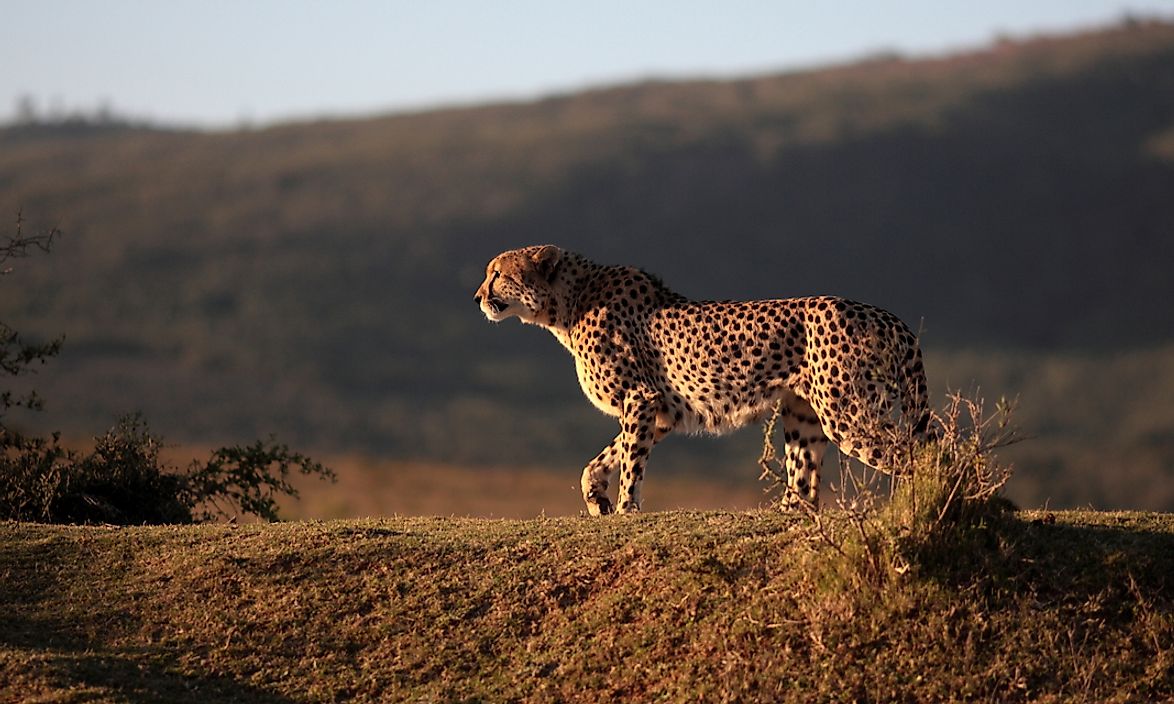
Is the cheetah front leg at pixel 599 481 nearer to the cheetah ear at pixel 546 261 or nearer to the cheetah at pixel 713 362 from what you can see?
the cheetah at pixel 713 362

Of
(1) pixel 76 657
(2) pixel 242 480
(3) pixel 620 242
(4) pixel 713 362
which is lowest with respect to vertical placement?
(1) pixel 76 657

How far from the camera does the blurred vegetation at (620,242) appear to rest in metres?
50.2

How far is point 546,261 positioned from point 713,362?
5.33ft

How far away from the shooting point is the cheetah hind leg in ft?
36.5

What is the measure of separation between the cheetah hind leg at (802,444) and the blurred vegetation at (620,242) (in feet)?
104

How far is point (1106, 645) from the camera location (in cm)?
841

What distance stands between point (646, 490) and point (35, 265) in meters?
28.1

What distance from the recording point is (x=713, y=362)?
11.1 m

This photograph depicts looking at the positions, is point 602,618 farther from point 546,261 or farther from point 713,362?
point 546,261

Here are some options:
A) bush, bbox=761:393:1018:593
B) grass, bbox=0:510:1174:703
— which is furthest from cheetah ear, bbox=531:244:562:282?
bush, bbox=761:393:1018:593

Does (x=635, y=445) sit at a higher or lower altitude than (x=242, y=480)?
higher

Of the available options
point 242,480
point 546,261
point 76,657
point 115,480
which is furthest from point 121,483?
point 76,657

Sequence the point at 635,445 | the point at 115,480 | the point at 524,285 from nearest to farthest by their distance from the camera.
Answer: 1. the point at 635,445
2. the point at 524,285
3. the point at 115,480

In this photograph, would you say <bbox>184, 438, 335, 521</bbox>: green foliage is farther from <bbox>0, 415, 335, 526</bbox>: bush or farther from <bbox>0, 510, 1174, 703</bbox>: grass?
<bbox>0, 510, 1174, 703</bbox>: grass
